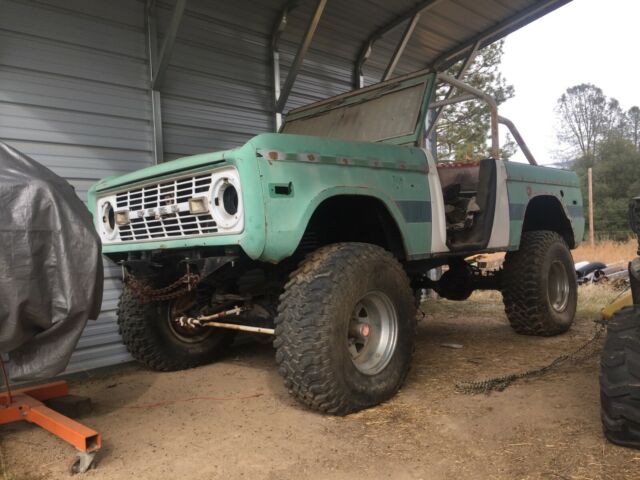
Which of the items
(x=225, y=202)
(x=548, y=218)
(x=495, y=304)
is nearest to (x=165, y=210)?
(x=225, y=202)

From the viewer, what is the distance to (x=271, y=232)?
9.79 feet

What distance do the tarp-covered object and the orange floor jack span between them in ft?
0.99

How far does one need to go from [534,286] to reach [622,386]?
2854mm

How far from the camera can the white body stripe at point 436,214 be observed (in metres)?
4.11

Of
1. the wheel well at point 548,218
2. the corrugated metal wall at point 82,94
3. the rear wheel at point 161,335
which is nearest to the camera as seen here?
the rear wheel at point 161,335

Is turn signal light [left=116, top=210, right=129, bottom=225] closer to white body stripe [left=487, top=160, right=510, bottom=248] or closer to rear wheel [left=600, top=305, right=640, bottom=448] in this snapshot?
white body stripe [left=487, top=160, right=510, bottom=248]

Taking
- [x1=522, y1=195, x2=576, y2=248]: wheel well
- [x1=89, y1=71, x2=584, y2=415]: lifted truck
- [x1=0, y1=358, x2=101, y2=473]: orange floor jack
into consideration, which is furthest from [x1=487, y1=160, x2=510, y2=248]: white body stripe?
[x1=0, y1=358, x2=101, y2=473]: orange floor jack

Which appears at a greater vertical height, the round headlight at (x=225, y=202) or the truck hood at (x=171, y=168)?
the truck hood at (x=171, y=168)

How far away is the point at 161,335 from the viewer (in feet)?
14.6

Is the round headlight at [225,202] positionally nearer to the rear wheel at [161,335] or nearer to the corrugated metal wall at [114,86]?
the rear wheel at [161,335]

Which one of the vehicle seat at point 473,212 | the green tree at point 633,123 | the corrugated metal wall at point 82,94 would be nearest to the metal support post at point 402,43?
the vehicle seat at point 473,212

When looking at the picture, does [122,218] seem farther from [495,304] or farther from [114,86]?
[495,304]

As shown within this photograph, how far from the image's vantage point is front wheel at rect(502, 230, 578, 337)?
5.21 metres

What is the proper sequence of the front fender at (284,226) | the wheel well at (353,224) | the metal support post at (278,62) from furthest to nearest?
1. the metal support post at (278,62)
2. the wheel well at (353,224)
3. the front fender at (284,226)
